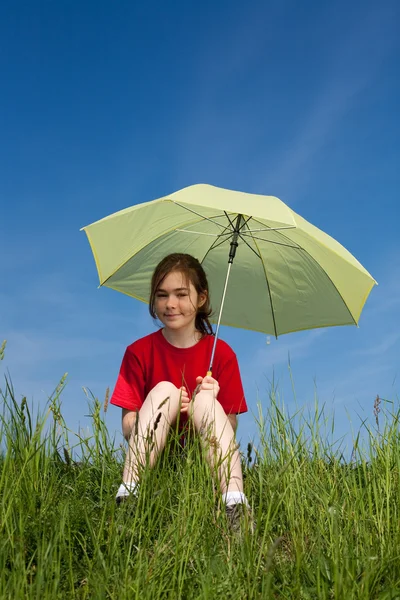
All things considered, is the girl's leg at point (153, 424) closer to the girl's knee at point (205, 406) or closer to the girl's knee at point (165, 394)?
the girl's knee at point (165, 394)

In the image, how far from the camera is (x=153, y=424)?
3678 mm

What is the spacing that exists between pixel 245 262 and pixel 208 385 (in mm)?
1800

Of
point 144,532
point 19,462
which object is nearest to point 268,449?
point 144,532

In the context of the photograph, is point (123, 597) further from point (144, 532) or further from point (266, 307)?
point (266, 307)

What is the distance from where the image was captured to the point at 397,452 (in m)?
4.29

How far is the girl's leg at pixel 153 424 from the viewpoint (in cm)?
362

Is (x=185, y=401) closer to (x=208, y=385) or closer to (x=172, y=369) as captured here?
(x=208, y=385)

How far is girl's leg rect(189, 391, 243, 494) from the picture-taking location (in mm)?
3602

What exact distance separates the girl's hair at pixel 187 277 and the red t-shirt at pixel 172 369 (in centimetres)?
25

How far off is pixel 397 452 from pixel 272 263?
2.00 meters

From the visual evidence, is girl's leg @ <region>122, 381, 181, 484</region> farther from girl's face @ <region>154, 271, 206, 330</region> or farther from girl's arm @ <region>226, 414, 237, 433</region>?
girl's face @ <region>154, 271, 206, 330</region>

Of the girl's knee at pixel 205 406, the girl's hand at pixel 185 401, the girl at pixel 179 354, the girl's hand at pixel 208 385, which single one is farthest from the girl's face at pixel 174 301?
the girl's knee at pixel 205 406

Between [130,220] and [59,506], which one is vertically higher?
[130,220]

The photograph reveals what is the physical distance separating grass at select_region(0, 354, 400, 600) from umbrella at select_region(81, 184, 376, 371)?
1.40m
